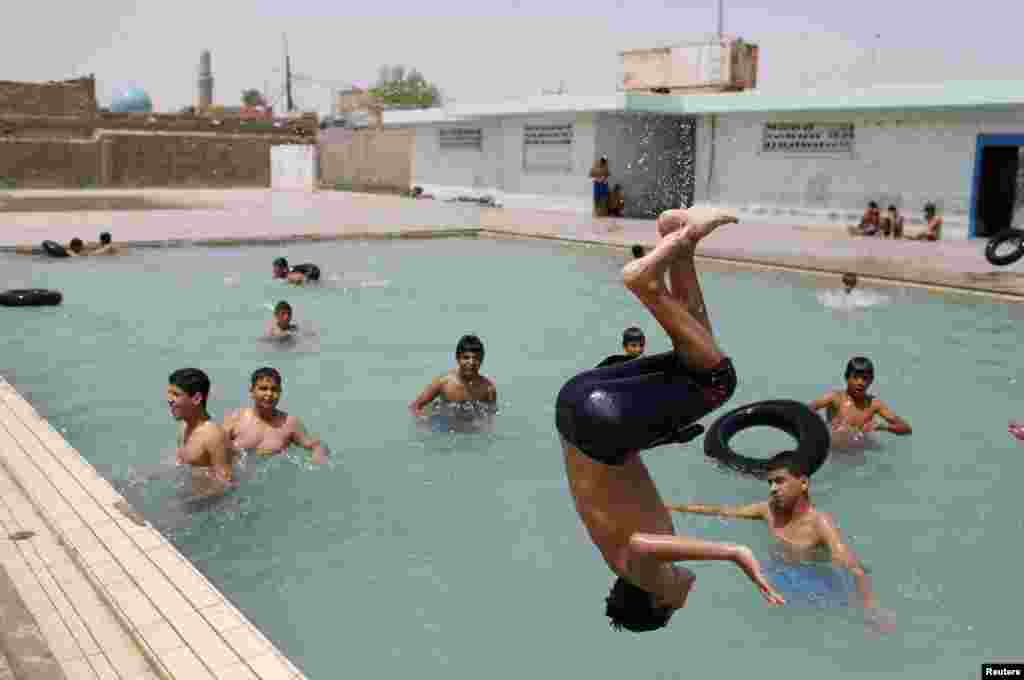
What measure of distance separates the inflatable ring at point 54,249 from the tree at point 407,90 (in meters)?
77.3

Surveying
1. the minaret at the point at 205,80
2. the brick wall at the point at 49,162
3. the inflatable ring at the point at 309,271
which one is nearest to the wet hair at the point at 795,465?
the inflatable ring at the point at 309,271

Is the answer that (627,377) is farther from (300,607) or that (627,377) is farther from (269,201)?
(269,201)

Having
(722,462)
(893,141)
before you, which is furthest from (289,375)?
(893,141)

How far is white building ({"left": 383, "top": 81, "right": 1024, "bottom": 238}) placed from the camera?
23.5 meters

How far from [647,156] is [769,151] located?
165 inches

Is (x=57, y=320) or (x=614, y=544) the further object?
(x=57, y=320)

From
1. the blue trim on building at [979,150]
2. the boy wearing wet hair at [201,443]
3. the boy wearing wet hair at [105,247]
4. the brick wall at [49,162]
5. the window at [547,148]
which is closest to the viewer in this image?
the boy wearing wet hair at [201,443]

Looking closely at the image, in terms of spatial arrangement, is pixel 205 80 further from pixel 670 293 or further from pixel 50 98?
pixel 670 293

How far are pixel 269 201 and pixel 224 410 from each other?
26.3 m

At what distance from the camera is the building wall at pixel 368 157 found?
41219 millimetres

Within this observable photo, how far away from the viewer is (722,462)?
25.6 ft

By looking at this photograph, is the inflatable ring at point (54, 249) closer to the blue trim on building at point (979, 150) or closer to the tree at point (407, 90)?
the blue trim on building at point (979, 150)

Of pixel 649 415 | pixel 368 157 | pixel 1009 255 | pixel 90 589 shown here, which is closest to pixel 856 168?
pixel 1009 255

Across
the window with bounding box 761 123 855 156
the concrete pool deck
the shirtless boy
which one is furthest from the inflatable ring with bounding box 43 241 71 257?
the window with bounding box 761 123 855 156
